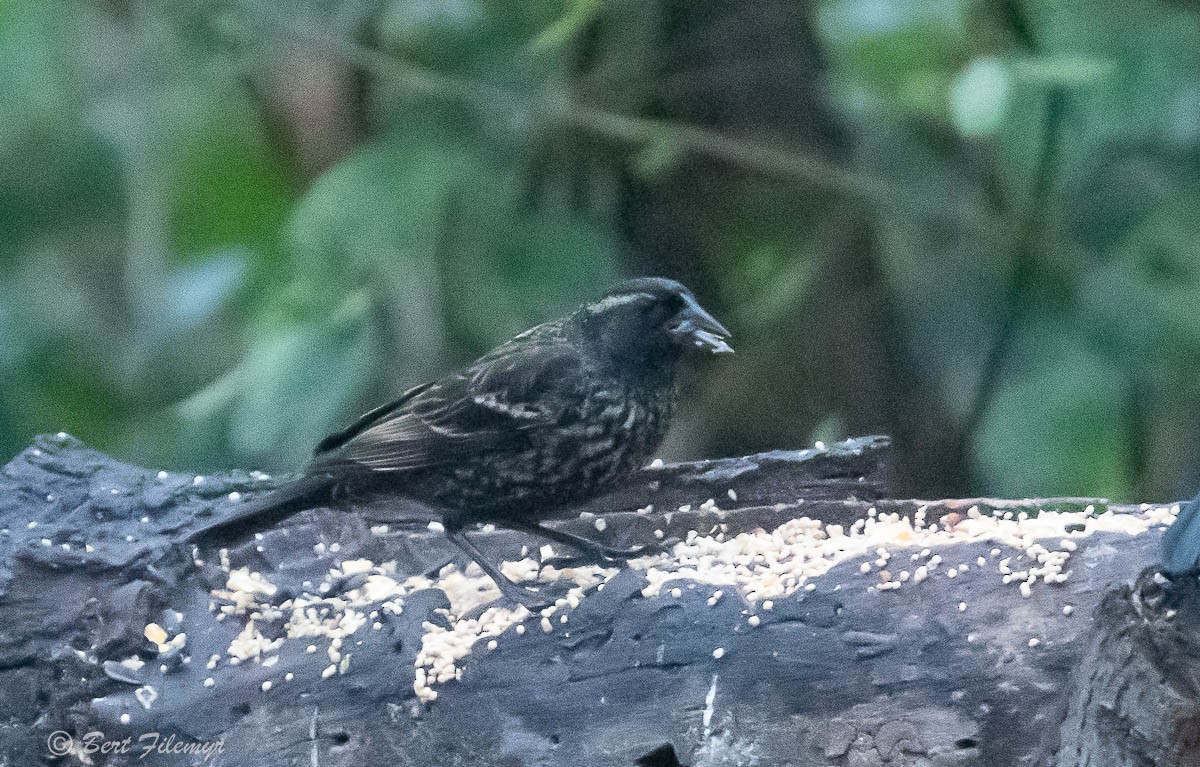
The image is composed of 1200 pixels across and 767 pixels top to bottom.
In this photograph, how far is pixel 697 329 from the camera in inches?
76.4

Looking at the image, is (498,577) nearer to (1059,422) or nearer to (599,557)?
(599,557)

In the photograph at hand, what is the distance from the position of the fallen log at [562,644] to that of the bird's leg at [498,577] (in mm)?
20

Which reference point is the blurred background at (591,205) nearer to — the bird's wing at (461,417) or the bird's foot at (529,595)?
the bird's wing at (461,417)

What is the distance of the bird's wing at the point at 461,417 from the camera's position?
190 cm

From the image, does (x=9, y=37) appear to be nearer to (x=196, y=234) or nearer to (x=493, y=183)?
(x=196, y=234)

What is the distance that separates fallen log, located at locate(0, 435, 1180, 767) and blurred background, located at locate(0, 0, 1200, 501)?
42 centimetres

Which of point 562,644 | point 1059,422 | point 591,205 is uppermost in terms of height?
point 591,205

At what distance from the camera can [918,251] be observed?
8.65 feet

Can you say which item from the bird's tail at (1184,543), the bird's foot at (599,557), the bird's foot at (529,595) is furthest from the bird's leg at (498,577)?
the bird's tail at (1184,543)

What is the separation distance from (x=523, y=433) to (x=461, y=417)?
0.10 meters

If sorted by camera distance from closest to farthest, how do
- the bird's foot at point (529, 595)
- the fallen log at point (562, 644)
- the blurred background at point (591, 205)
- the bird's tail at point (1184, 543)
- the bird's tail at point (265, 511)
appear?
1. the bird's tail at point (1184, 543)
2. the fallen log at point (562, 644)
3. the bird's foot at point (529, 595)
4. the bird's tail at point (265, 511)
5. the blurred background at point (591, 205)

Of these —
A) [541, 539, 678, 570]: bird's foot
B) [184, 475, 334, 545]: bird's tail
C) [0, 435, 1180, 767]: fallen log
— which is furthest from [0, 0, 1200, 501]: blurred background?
[541, 539, 678, 570]: bird's foot

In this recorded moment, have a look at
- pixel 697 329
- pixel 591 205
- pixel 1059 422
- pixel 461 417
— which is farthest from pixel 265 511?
pixel 1059 422

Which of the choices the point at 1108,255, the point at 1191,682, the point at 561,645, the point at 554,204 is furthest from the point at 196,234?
the point at 1191,682
